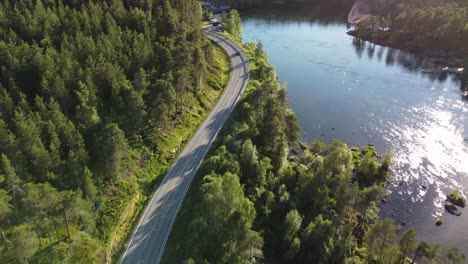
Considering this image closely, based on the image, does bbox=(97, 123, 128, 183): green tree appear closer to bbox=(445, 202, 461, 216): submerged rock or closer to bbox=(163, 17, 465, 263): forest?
bbox=(163, 17, 465, 263): forest

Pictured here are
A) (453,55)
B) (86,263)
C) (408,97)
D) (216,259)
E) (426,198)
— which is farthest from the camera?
(453,55)

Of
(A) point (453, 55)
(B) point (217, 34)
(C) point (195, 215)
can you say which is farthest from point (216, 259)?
(A) point (453, 55)

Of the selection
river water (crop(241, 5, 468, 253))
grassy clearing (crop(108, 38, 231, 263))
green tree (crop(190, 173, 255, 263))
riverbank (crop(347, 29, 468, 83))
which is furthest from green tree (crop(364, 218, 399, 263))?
riverbank (crop(347, 29, 468, 83))

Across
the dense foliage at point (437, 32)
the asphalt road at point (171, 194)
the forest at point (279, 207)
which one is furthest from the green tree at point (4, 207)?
the dense foliage at point (437, 32)

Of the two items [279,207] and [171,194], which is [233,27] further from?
[171,194]

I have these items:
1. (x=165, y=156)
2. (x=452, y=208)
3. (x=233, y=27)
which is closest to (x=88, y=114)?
(x=165, y=156)

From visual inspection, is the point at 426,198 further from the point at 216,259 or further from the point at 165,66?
the point at 165,66
